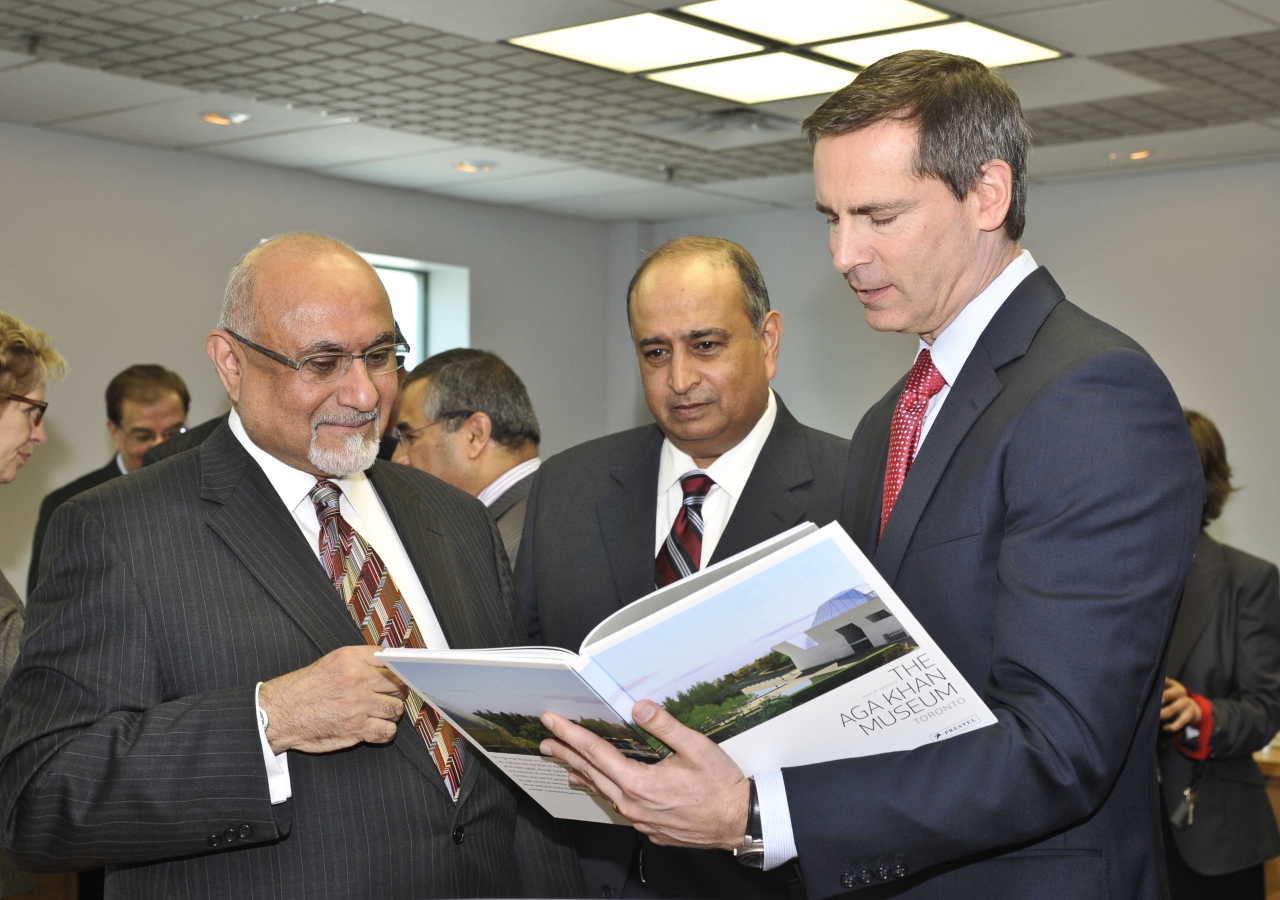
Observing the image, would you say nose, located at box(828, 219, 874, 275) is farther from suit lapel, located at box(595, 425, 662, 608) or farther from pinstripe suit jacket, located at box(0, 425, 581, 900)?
suit lapel, located at box(595, 425, 662, 608)

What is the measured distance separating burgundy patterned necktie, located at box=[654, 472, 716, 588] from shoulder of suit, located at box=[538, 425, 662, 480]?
0.17 metres

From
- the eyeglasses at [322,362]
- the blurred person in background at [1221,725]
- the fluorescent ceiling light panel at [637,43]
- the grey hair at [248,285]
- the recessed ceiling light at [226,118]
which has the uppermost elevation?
the fluorescent ceiling light panel at [637,43]

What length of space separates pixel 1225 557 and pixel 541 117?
3.87 meters

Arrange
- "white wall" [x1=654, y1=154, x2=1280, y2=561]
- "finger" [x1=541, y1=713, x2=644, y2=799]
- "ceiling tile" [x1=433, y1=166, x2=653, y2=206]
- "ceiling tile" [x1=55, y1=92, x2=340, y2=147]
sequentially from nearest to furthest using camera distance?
"finger" [x1=541, y1=713, x2=644, y2=799], "ceiling tile" [x1=55, y1=92, x2=340, y2=147], "white wall" [x1=654, y1=154, x2=1280, y2=561], "ceiling tile" [x1=433, y1=166, x2=653, y2=206]

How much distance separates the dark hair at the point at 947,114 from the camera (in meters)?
1.63

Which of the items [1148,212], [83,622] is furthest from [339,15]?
[1148,212]

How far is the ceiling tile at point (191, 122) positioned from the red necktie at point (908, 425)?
4769mm

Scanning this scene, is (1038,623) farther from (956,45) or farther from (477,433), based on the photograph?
(956,45)

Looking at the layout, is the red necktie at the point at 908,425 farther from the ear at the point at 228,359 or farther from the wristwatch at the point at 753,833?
the ear at the point at 228,359

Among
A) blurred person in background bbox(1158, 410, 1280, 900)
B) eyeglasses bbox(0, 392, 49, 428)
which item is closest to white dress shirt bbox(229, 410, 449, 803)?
eyeglasses bbox(0, 392, 49, 428)

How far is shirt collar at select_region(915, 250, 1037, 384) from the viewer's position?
5.54 feet

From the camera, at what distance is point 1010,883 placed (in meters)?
1.56

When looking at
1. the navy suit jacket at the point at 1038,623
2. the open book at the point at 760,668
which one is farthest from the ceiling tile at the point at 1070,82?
the open book at the point at 760,668

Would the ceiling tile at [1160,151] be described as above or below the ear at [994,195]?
above
